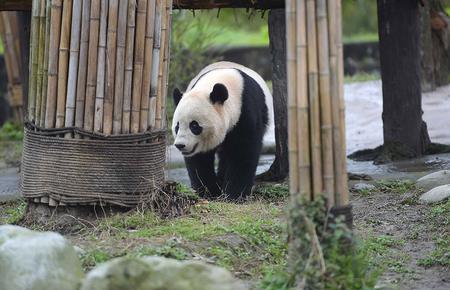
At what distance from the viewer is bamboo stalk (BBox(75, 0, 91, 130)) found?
5.71 metres

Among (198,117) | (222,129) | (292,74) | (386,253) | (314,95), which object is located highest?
(292,74)

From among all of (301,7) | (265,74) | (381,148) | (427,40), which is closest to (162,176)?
(301,7)

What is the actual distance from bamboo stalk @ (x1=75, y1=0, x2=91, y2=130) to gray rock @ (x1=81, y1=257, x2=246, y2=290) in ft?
6.60

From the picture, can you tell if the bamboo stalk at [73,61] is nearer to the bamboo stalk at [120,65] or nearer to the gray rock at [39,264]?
the bamboo stalk at [120,65]

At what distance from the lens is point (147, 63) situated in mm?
5871

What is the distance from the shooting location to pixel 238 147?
789 cm

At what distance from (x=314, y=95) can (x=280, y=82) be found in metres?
4.26

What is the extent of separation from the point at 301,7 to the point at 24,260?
1.80m

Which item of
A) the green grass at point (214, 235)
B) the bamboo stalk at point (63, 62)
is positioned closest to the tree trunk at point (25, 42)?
the bamboo stalk at point (63, 62)

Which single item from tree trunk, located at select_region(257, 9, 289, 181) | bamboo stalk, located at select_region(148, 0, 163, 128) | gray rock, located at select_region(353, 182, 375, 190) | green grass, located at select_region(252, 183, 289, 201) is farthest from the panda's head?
bamboo stalk, located at select_region(148, 0, 163, 128)

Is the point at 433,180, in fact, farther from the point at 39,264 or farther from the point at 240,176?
the point at 39,264

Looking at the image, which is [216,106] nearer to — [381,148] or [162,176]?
[162,176]

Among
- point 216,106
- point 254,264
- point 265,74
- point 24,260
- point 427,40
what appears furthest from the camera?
point 265,74

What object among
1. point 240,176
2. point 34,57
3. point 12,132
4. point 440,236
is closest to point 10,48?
point 12,132
